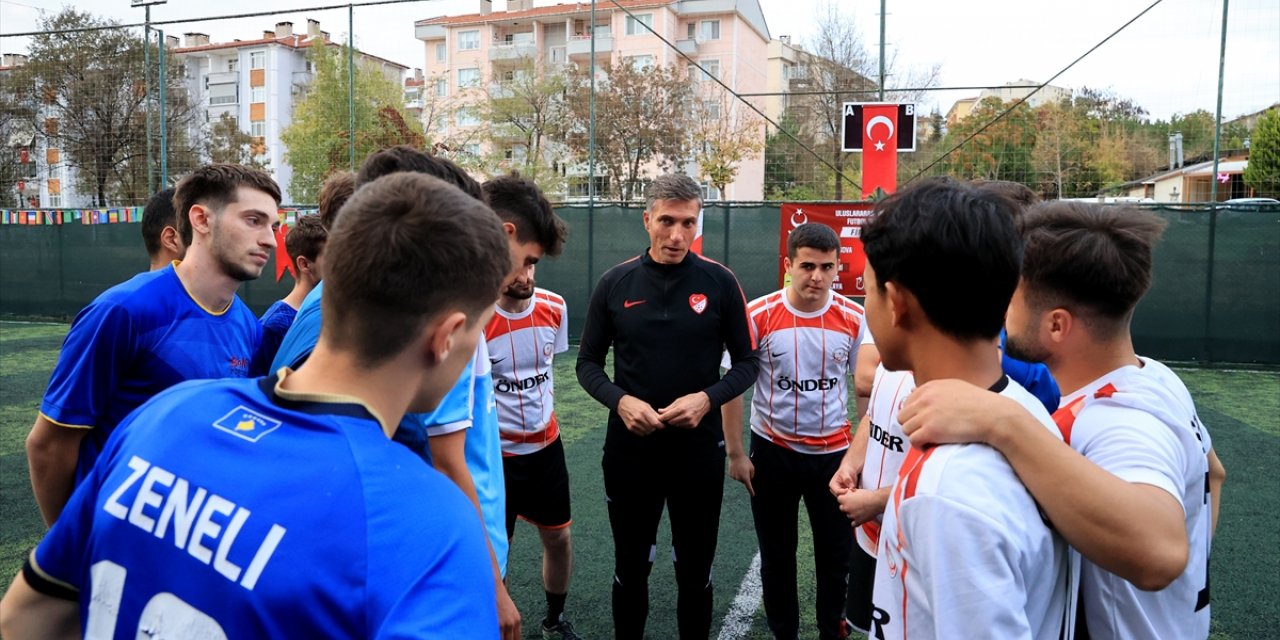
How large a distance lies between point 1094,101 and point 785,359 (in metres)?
11.6

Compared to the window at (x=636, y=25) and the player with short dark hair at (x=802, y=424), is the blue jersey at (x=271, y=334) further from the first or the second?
the window at (x=636, y=25)

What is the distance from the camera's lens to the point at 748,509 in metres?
5.65

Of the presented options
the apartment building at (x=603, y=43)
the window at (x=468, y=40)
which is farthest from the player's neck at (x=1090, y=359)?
the window at (x=468, y=40)

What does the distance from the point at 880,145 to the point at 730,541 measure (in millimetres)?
6630

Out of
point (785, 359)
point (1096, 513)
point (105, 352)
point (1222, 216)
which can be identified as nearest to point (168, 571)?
point (1096, 513)

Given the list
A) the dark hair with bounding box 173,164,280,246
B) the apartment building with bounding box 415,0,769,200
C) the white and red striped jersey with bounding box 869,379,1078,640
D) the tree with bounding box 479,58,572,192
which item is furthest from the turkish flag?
the tree with bounding box 479,58,572,192

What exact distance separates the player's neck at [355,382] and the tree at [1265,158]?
13.3 meters

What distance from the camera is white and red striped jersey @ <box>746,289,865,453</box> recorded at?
13.2ft

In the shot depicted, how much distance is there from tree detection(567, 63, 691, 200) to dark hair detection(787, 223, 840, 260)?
20468 mm

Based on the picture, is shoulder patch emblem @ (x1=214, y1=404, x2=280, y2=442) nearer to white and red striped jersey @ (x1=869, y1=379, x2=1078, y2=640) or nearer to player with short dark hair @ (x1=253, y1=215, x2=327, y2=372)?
white and red striped jersey @ (x1=869, y1=379, x2=1078, y2=640)

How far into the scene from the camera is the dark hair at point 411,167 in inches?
79.0

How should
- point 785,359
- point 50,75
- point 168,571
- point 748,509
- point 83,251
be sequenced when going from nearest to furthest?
point 168,571
point 785,359
point 748,509
point 83,251
point 50,75

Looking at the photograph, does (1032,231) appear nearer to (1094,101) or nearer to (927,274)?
(927,274)

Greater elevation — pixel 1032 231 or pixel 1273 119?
pixel 1273 119
